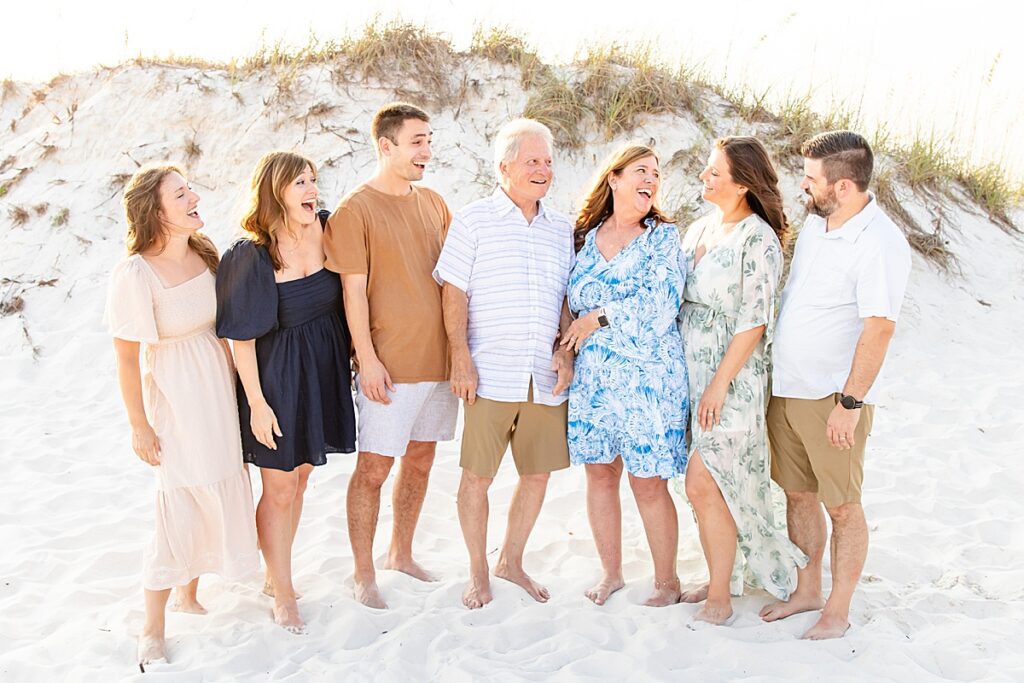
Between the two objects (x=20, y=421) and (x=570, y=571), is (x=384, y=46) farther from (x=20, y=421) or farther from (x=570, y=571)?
(x=570, y=571)

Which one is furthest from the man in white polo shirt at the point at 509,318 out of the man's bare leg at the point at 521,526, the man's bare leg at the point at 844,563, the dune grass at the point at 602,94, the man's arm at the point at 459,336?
the dune grass at the point at 602,94

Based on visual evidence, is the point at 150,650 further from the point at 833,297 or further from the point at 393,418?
the point at 833,297

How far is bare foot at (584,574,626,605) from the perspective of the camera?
3.92 m

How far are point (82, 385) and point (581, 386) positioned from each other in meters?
4.80

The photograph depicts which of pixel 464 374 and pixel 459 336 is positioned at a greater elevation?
pixel 459 336

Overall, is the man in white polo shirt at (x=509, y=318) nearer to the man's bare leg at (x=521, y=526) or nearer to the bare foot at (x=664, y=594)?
the man's bare leg at (x=521, y=526)

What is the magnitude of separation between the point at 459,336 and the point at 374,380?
42 cm

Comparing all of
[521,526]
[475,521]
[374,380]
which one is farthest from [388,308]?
[521,526]

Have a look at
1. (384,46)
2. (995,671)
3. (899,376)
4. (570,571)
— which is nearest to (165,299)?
(570,571)

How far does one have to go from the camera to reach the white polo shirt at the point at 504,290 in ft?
12.5

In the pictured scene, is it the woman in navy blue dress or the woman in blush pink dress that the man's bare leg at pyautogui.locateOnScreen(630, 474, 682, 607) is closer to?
the woman in navy blue dress

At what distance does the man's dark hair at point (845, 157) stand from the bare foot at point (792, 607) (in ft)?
5.75

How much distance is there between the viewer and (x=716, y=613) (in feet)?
12.1

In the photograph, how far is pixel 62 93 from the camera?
9.86 meters
